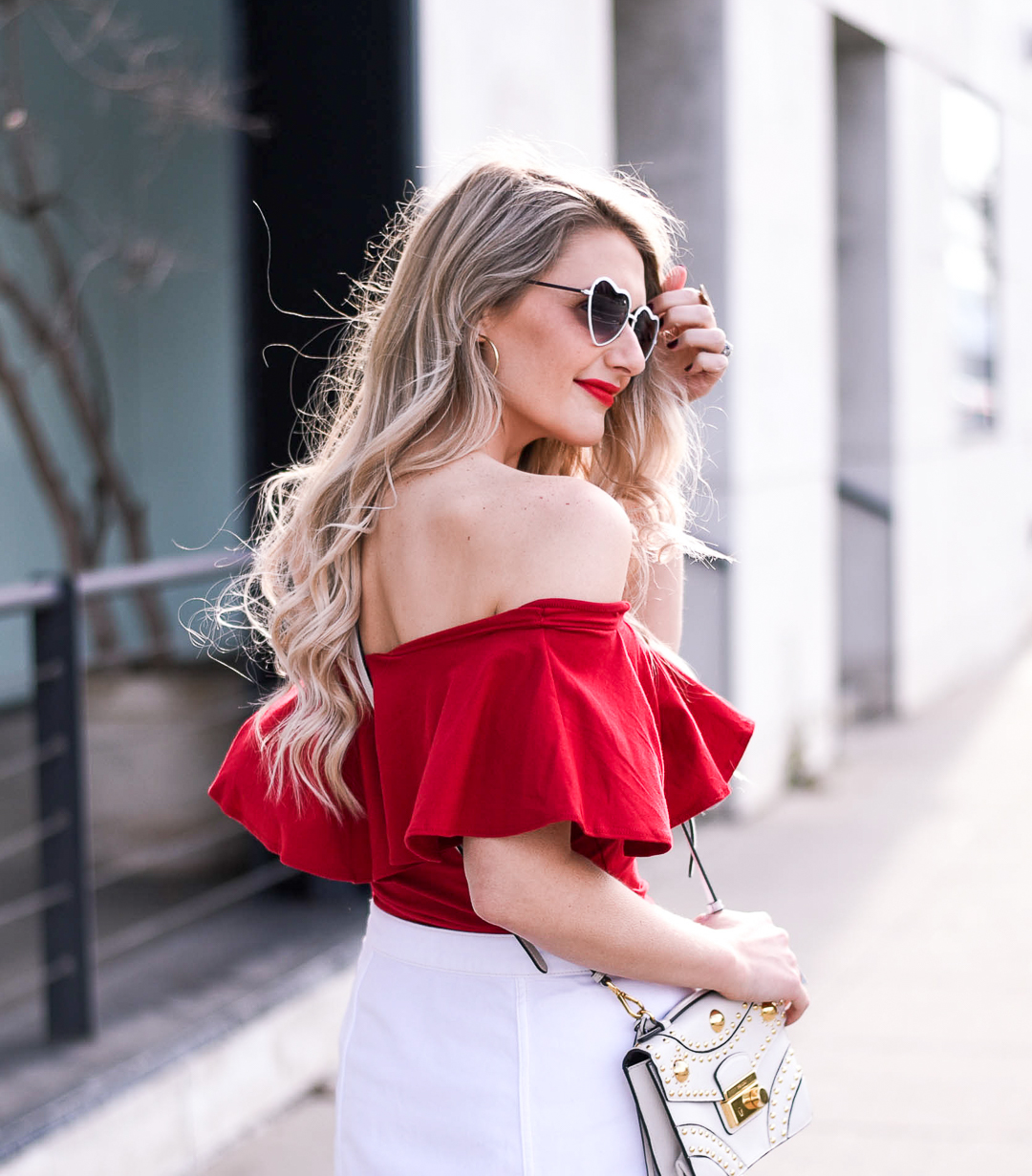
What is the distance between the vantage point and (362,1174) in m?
1.65

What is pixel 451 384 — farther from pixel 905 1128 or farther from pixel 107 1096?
pixel 905 1128

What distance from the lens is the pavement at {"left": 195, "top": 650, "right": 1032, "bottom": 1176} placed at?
3.55m

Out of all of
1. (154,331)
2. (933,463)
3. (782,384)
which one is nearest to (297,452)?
(782,384)

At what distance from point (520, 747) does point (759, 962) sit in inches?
16.5

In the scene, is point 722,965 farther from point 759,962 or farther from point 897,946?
point 897,946

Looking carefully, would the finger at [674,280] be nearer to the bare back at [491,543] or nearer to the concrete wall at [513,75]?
the bare back at [491,543]

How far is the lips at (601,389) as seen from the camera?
1629 millimetres

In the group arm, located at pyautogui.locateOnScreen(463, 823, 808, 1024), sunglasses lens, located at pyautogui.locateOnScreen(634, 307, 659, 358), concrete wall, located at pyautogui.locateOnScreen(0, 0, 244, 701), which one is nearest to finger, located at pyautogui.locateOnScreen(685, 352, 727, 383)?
sunglasses lens, located at pyautogui.locateOnScreen(634, 307, 659, 358)

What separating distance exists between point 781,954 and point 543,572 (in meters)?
0.56

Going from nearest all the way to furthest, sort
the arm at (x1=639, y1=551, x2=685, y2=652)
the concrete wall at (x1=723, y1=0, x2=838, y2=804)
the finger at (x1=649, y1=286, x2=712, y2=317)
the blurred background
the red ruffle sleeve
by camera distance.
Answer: the red ruffle sleeve
the finger at (x1=649, y1=286, x2=712, y2=317)
the arm at (x1=639, y1=551, x2=685, y2=652)
the blurred background
the concrete wall at (x1=723, y1=0, x2=838, y2=804)

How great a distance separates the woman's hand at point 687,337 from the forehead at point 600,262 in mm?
101

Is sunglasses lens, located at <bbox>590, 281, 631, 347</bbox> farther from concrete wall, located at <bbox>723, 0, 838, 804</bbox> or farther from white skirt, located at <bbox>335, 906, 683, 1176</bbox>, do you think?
concrete wall, located at <bbox>723, 0, 838, 804</bbox>

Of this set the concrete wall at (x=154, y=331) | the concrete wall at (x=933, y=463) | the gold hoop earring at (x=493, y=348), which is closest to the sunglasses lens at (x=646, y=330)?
the gold hoop earring at (x=493, y=348)

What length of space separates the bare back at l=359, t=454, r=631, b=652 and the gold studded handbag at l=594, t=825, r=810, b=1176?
1.46 ft
